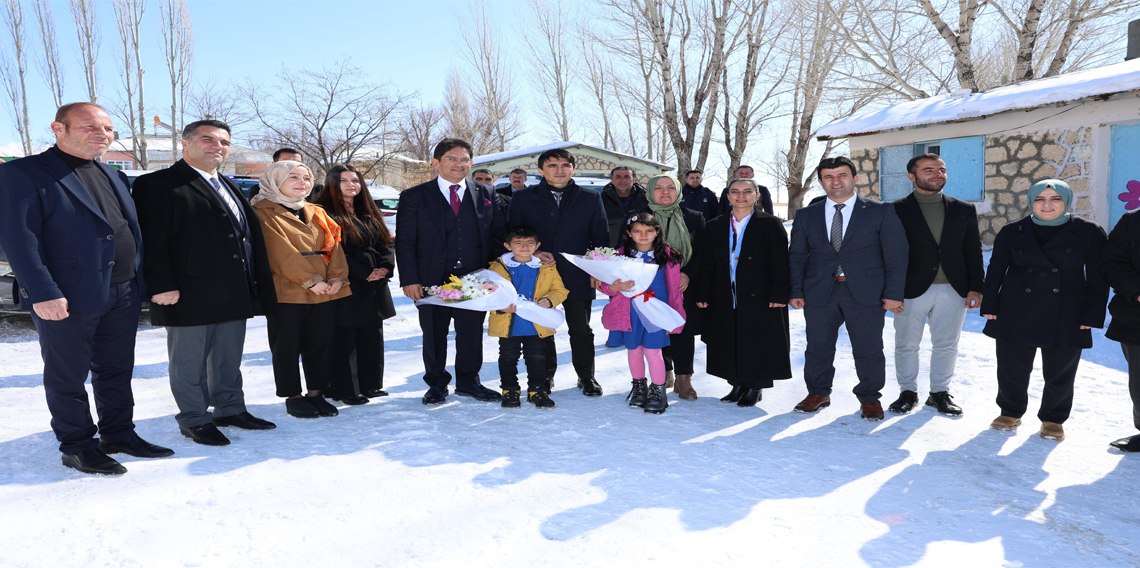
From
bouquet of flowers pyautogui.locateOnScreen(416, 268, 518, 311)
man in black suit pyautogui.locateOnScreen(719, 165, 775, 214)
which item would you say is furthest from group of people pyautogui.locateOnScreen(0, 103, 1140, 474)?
man in black suit pyautogui.locateOnScreen(719, 165, 775, 214)

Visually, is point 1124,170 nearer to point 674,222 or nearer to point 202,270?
point 674,222

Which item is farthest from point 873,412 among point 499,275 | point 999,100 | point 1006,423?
point 999,100

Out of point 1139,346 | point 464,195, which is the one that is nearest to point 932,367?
point 1139,346

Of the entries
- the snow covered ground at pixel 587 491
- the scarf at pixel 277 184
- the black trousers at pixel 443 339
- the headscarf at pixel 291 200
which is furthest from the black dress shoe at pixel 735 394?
the scarf at pixel 277 184

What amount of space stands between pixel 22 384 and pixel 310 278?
2961 mm

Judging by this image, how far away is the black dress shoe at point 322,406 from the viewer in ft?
14.1

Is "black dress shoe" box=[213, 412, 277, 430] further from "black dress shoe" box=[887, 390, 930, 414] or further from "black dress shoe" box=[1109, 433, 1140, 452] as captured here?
"black dress shoe" box=[1109, 433, 1140, 452]

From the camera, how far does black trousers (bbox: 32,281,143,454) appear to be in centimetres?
321

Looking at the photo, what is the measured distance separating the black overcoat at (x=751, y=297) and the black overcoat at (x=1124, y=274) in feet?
5.82

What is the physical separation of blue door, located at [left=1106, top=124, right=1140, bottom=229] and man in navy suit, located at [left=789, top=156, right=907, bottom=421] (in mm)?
7072

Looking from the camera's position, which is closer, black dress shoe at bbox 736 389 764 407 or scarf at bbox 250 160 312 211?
scarf at bbox 250 160 312 211

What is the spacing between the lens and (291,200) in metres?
4.10

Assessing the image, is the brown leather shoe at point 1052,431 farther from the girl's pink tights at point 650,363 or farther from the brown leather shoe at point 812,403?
the girl's pink tights at point 650,363

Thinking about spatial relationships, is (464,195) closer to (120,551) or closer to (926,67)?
(120,551)
